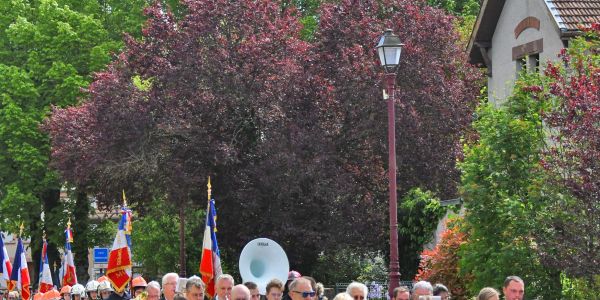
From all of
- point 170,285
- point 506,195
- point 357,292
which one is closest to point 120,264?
Answer: point 506,195

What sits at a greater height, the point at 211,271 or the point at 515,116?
the point at 515,116

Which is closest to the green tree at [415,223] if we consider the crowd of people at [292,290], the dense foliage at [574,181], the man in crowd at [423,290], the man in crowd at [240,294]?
the dense foliage at [574,181]

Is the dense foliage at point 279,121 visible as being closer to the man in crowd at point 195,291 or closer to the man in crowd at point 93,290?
the man in crowd at point 93,290

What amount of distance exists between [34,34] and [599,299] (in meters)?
29.5

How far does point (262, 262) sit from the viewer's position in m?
19.8

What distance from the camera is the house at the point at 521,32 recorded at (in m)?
27.0

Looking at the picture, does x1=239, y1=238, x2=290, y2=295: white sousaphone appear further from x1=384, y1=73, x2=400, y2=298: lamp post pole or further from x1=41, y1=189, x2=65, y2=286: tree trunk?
x1=41, y1=189, x2=65, y2=286: tree trunk

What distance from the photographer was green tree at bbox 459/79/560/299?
770 inches

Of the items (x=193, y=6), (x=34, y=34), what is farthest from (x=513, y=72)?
(x=34, y=34)

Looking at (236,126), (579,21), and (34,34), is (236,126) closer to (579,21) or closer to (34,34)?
(579,21)

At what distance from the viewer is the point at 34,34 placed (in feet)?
142

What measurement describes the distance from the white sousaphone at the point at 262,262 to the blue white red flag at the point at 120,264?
2.17m

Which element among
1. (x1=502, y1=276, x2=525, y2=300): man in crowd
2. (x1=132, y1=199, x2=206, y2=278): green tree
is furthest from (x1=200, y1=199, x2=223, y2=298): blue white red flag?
(x1=132, y1=199, x2=206, y2=278): green tree

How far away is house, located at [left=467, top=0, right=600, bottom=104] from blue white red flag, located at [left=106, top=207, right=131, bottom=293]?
8558mm
